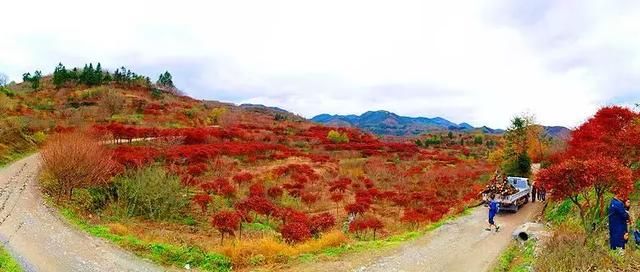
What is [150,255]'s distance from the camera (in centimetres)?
1354

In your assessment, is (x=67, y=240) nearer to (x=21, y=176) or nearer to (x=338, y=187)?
(x=21, y=176)

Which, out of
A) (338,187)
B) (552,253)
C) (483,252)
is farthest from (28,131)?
(552,253)

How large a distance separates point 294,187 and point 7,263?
16.5 m

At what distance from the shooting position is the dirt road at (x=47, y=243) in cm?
1262

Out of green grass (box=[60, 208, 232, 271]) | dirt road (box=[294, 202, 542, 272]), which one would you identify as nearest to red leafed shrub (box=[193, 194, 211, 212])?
green grass (box=[60, 208, 232, 271])

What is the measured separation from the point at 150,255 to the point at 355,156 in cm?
3320

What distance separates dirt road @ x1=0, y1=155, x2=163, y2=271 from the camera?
41.4 feet

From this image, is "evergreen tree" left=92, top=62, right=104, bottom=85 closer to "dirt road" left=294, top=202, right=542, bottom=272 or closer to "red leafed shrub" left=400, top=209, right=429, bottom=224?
"red leafed shrub" left=400, top=209, right=429, bottom=224

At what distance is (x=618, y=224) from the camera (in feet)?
34.7

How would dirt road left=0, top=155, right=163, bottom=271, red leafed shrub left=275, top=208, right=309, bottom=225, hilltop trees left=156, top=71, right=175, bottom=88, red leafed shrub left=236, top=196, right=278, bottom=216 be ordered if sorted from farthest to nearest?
1. hilltop trees left=156, top=71, right=175, bottom=88
2. red leafed shrub left=236, top=196, right=278, bottom=216
3. red leafed shrub left=275, top=208, right=309, bottom=225
4. dirt road left=0, top=155, right=163, bottom=271

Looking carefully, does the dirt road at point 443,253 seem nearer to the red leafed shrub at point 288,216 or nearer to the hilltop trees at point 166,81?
the red leafed shrub at point 288,216

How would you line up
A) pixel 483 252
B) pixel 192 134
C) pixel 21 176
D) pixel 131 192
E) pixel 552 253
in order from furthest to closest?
pixel 192 134, pixel 21 176, pixel 131 192, pixel 483 252, pixel 552 253

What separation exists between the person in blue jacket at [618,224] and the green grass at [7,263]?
14.9m

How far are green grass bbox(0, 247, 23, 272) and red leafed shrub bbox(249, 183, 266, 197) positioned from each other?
1237cm
